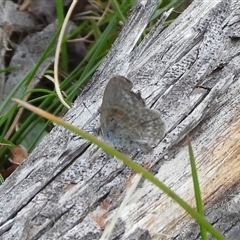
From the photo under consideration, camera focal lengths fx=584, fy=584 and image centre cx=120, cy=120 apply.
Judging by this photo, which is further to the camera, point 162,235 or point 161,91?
point 161,91

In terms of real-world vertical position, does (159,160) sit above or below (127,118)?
below

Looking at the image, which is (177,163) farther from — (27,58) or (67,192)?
(27,58)

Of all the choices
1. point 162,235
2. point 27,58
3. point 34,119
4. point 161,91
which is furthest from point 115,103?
point 27,58
